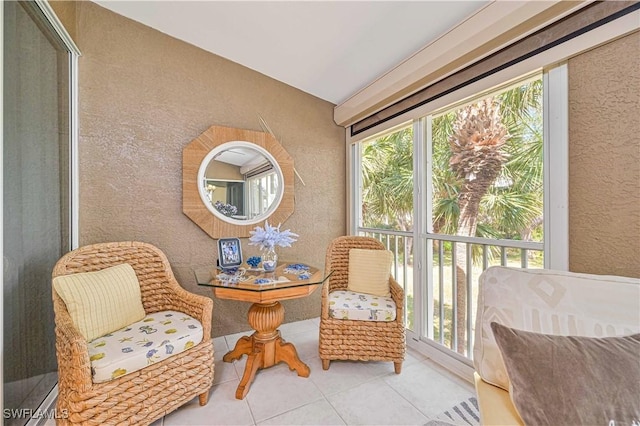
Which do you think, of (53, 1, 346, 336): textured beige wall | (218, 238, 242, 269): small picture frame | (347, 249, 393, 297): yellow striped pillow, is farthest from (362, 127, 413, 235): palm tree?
(218, 238, 242, 269): small picture frame

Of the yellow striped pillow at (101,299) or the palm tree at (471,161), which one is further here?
the palm tree at (471,161)

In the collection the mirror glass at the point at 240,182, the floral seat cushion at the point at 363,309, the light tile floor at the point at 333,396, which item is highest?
the mirror glass at the point at 240,182

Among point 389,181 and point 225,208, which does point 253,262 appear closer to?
point 225,208

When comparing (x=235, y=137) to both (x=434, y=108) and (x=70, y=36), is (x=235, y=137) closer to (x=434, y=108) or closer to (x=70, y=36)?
(x=70, y=36)

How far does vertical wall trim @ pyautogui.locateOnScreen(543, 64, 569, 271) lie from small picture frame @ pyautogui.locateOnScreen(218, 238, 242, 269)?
2.05 meters

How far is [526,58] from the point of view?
1531mm

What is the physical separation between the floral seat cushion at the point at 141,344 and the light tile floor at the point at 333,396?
44 centimetres

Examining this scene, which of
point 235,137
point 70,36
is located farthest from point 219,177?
Result: point 70,36

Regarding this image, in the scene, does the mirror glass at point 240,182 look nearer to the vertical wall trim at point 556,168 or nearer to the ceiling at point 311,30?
the ceiling at point 311,30

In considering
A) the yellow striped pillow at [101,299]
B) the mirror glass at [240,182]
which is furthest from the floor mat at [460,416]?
the mirror glass at [240,182]

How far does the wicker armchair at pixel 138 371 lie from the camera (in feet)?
4.05

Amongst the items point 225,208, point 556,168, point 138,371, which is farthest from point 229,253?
point 556,168

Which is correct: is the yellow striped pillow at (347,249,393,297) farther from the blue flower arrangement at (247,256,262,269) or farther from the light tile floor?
the blue flower arrangement at (247,256,262,269)

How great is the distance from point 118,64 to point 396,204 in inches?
103
